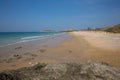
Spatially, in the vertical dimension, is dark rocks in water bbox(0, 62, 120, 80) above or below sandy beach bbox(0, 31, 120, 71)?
above

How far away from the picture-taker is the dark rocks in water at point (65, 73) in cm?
277

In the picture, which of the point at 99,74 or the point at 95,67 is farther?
the point at 95,67

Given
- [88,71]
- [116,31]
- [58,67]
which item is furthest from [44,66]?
[116,31]

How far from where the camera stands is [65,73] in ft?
9.78

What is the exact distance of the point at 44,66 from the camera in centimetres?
332

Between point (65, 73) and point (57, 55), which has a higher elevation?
point (65, 73)

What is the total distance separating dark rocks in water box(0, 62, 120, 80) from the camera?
9.09 feet

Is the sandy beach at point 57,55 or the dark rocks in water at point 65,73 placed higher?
the dark rocks in water at point 65,73

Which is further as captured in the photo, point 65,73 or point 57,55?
point 57,55

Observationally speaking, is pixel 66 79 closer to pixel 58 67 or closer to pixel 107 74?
pixel 58 67

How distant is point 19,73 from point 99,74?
5.55 ft

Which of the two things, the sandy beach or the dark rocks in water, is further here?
the sandy beach

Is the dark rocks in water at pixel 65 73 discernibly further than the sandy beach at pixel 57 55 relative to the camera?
No

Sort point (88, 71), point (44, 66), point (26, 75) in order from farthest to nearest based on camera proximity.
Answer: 1. point (44, 66)
2. point (88, 71)
3. point (26, 75)
